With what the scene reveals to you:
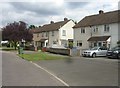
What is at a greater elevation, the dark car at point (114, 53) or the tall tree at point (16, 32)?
the tall tree at point (16, 32)

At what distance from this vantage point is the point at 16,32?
209 feet

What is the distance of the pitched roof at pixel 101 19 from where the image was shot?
49375mm

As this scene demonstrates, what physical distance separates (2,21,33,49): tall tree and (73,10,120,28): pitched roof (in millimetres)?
14081

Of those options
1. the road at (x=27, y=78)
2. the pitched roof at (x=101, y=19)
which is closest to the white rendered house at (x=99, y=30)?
the pitched roof at (x=101, y=19)

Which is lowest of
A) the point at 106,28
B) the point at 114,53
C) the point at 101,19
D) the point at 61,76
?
the point at 61,76

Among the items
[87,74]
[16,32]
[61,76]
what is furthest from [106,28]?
[61,76]

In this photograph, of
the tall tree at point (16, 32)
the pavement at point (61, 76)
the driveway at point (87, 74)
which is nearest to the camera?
the pavement at point (61, 76)

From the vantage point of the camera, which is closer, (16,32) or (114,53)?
(114,53)

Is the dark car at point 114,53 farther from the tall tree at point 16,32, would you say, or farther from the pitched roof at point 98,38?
the tall tree at point 16,32

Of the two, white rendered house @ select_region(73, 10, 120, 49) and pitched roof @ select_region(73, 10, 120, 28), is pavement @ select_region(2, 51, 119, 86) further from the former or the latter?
pitched roof @ select_region(73, 10, 120, 28)

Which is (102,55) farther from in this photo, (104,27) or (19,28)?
(19,28)

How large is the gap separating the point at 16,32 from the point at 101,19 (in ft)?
68.5

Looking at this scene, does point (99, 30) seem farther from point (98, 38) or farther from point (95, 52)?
point (95, 52)

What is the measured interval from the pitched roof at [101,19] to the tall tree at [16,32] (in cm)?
1408
